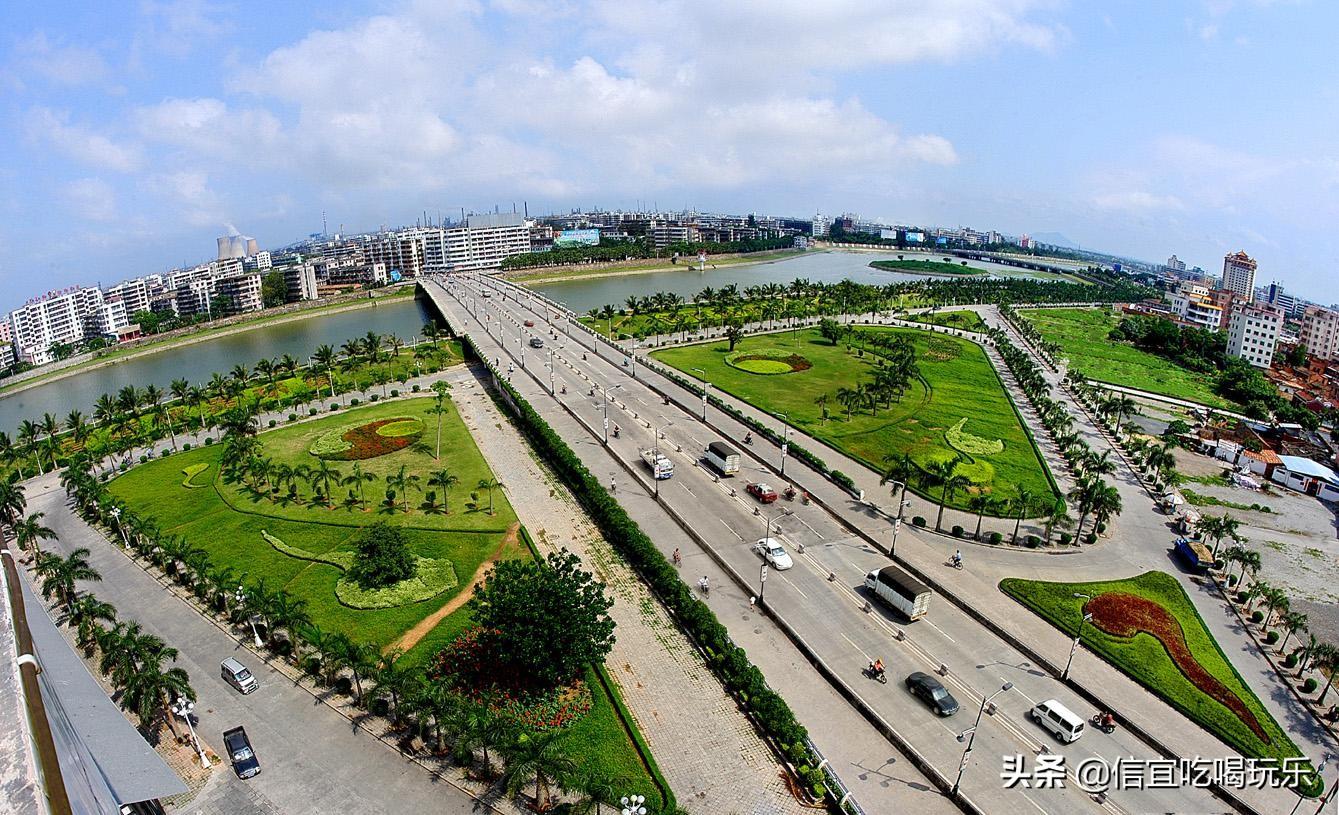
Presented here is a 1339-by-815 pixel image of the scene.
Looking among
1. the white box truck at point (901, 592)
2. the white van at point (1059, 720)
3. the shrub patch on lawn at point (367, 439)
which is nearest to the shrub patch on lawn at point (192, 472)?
the shrub patch on lawn at point (367, 439)

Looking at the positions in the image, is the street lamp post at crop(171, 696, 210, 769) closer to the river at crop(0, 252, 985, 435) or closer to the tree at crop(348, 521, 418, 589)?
the tree at crop(348, 521, 418, 589)

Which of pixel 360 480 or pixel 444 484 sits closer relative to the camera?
pixel 444 484

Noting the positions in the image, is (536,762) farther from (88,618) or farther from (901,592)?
(88,618)

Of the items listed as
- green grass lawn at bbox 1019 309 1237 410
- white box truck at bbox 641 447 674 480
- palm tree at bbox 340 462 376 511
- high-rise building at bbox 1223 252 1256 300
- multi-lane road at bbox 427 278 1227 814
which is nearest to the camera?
multi-lane road at bbox 427 278 1227 814

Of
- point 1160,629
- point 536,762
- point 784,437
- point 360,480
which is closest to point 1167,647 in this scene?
point 1160,629

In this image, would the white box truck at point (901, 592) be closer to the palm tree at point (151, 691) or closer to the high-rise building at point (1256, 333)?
the palm tree at point (151, 691)

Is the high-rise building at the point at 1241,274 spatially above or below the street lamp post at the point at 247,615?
above

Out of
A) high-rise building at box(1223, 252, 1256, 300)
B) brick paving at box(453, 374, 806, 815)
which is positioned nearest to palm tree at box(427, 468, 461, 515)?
brick paving at box(453, 374, 806, 815)
